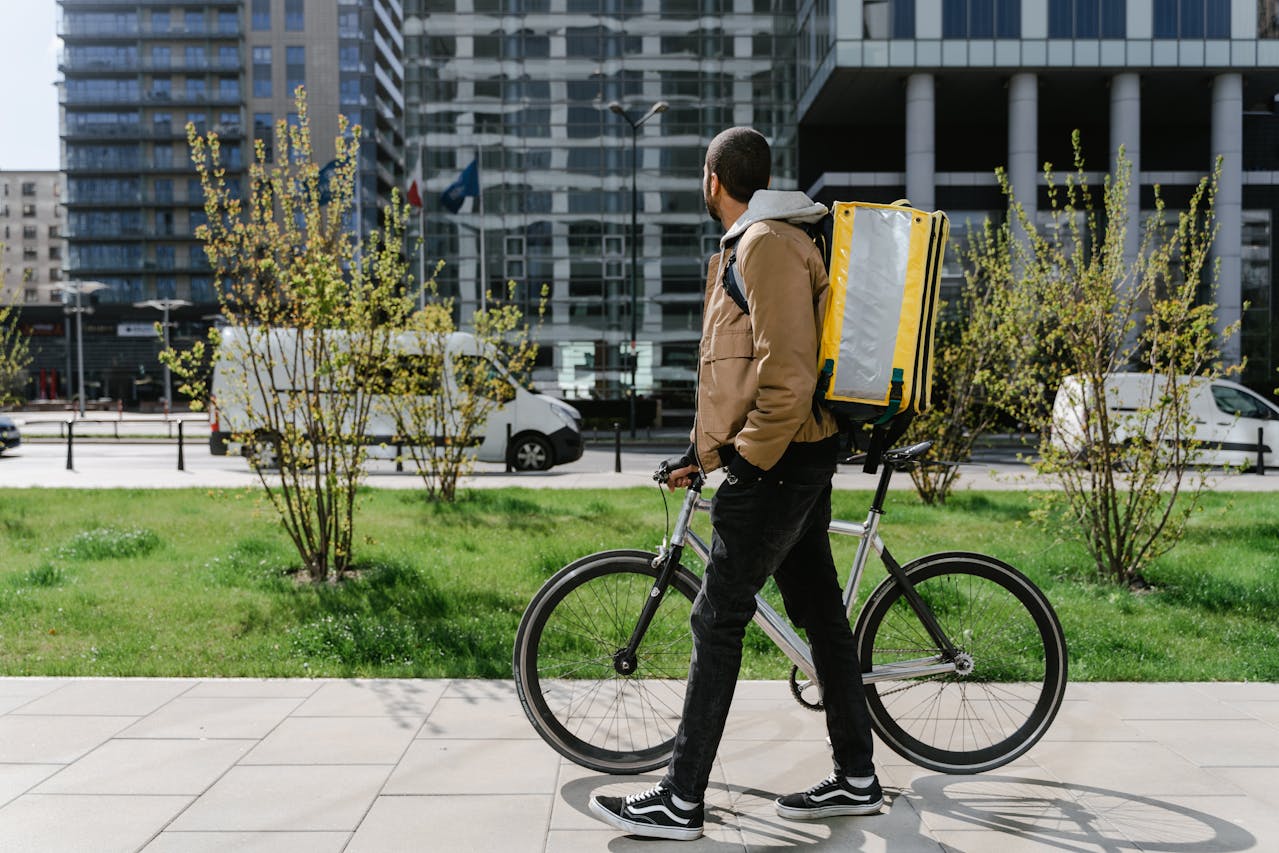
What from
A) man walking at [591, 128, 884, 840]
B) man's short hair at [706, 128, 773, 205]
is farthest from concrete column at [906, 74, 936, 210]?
man walking at [591, 128, 884, 840]

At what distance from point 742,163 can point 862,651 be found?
67.5 inches

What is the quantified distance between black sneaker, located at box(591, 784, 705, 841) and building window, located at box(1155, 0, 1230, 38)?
39.2 metres

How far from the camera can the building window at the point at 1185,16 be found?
118ft

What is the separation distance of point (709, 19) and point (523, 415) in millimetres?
29025

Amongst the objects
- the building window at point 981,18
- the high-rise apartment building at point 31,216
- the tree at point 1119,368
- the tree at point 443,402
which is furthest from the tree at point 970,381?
the high-rise apartment building at point 31,216

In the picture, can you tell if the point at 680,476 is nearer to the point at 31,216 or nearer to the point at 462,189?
the point at 462,189

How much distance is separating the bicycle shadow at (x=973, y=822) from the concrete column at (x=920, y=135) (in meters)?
34.4

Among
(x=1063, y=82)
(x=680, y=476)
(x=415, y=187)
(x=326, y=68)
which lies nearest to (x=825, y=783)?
(x=680, y=476)

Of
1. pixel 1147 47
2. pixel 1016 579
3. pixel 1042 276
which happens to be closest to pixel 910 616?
pixel 1016 579

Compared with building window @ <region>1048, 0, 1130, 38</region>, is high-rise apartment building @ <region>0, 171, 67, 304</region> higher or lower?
higher

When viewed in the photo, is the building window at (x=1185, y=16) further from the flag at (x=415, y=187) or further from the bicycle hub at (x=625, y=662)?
the bicycle hub at (x=625, y=662)

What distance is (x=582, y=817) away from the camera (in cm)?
341

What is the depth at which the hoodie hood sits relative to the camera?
3193mm

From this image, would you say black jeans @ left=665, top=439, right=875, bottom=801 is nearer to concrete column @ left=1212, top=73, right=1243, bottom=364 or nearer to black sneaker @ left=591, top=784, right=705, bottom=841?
black sneaker @ left=591, top=784, right=705, bottom=841
